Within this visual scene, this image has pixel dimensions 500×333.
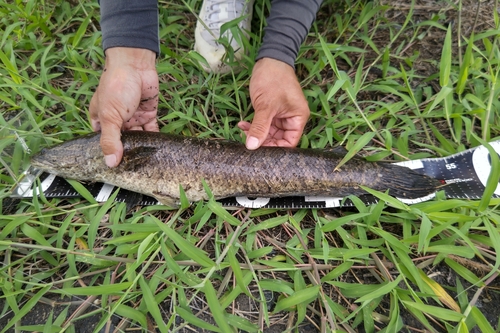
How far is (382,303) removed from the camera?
7.70 feet

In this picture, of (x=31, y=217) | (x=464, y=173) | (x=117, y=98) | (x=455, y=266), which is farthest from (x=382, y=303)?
(x=31, y=217)

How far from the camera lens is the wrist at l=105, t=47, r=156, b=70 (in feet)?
8.98

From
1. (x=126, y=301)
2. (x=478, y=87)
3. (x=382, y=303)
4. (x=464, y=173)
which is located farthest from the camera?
(x=478, y=87)

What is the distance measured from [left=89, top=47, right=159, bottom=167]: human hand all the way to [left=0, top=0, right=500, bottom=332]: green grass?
0.32 meters

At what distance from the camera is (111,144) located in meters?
2.55

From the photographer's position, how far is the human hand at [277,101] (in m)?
2.74

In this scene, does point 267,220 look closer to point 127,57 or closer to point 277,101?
point 277,101

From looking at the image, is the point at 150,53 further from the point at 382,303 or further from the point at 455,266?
the point at 455,266

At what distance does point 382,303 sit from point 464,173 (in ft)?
4.67

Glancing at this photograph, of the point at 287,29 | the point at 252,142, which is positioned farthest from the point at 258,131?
the point at 287,29

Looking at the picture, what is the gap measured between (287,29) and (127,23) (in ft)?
4.87

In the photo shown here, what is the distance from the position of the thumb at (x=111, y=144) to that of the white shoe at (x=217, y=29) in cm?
129

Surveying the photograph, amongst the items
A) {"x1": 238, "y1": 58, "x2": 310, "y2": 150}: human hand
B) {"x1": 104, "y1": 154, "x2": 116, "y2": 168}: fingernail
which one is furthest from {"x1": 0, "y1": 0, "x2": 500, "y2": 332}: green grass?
{"x1": 104, "y1": 154, "x2": 116, "y2": 168}: fingernail

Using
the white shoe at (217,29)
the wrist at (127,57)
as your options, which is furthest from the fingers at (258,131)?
the wrist at (127,57)
